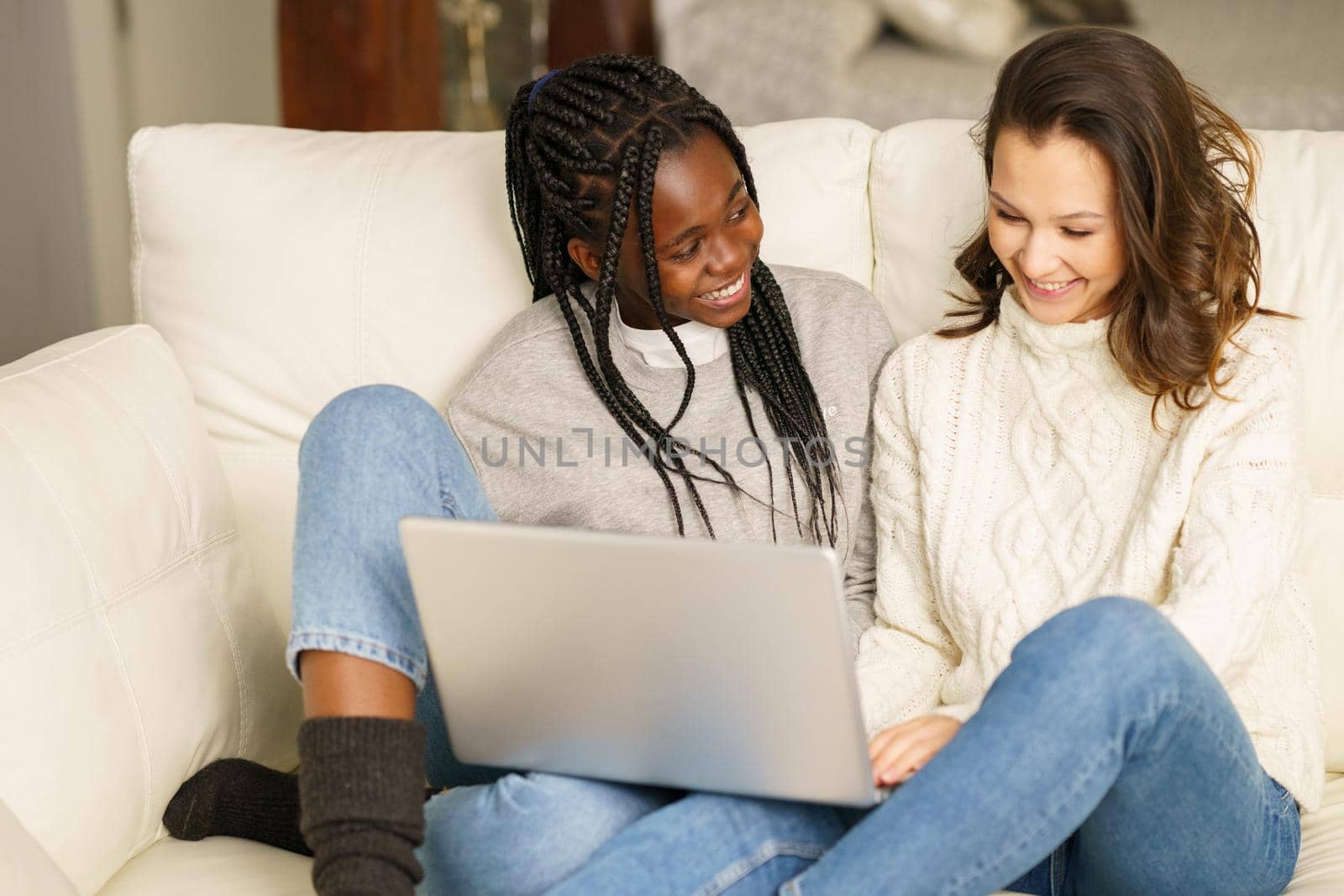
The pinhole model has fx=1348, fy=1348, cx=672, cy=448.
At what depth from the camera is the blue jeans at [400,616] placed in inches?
41.1

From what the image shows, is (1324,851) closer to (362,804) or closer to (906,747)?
(906,747)

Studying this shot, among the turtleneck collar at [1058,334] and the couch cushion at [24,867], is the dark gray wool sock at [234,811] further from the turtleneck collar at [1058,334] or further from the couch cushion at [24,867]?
the turtleneck collar at [1058,334]

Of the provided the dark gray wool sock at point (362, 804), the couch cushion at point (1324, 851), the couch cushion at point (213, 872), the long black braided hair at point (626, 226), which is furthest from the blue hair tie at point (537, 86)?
the couch cushion at point (1324, 851)

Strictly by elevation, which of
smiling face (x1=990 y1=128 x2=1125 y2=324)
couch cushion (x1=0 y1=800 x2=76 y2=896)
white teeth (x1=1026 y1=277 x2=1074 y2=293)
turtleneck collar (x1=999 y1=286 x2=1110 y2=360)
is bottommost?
couch cushion (x1=0 y1=800 x2=76 y2=896)

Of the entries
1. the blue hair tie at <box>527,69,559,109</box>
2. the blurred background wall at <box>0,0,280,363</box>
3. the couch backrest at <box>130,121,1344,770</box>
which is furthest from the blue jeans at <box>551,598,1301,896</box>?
the blurred background wall at <box>0,0,280,363</box>

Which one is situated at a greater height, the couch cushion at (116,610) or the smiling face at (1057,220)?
the smiling face at (1057,220)

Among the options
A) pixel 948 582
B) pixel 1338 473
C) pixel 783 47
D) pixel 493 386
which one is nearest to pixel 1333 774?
pixel 1338 473

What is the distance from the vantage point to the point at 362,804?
954 mm

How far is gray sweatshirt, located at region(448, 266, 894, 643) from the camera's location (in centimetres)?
136

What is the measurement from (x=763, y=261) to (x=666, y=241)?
7.3 inches

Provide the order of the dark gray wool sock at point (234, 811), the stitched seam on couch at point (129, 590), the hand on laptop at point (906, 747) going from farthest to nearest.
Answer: the dark gray wool sock at point (234, 811)
the stitched seam on couch at point (129, 590)
the hand on laptop at point (906, 747)

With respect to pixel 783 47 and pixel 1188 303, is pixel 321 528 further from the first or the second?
pixel 783 47

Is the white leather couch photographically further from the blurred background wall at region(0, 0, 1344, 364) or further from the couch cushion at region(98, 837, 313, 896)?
the blurred background wall at region(0, 0, 1344, 364)

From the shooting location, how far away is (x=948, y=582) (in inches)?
49.7
